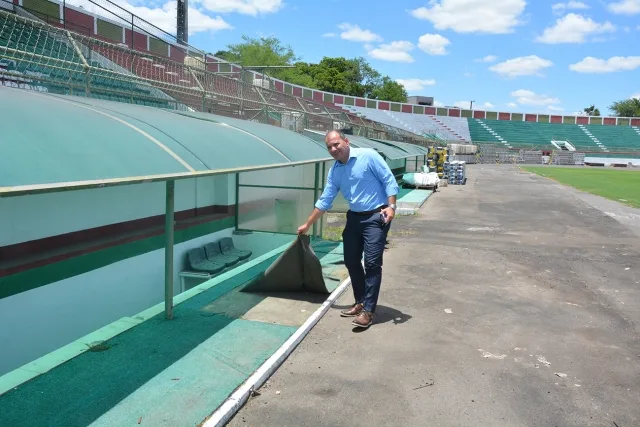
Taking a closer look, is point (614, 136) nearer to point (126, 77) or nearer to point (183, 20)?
point (183, 20)

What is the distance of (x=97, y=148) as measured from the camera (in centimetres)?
417

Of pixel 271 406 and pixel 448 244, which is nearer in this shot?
pixel 271 406

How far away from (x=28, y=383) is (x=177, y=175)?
1.87 m

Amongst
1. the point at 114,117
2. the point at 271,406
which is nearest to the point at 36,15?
the point at 114,117

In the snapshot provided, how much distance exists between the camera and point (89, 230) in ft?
23.7

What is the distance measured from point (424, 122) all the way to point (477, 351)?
77.4 m

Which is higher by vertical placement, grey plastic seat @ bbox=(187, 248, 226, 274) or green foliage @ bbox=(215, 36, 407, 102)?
green foliage @ bbox=(215, 36, 407, 102)

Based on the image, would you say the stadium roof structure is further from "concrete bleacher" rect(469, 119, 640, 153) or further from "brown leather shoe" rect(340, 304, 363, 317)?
"concrete bleacher" rect(469, 119, 640, 153)

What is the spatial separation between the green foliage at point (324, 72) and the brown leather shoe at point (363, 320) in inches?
2199

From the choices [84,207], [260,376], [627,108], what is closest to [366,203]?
[260,376]

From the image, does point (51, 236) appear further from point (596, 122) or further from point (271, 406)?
point (596, 122)

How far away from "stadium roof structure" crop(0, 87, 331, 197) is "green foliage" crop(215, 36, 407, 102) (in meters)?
54.2

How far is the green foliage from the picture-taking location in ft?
250

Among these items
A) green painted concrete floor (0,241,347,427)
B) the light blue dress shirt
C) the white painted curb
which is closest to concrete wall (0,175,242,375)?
green painted concrete floor (0,241,347,427)
